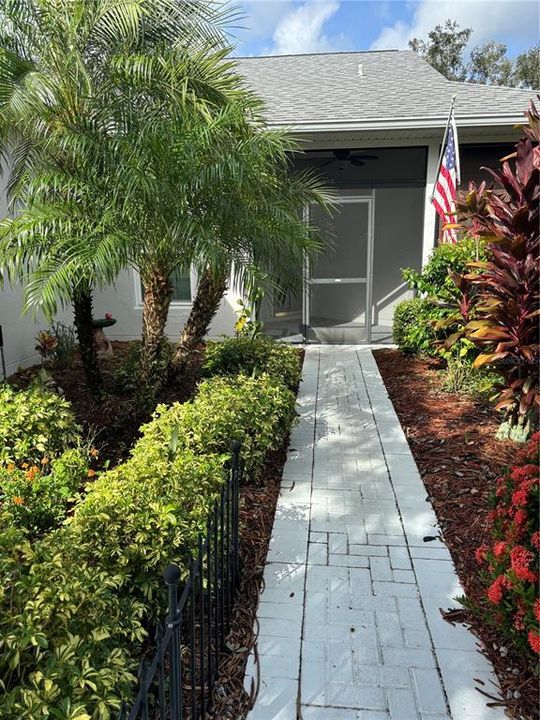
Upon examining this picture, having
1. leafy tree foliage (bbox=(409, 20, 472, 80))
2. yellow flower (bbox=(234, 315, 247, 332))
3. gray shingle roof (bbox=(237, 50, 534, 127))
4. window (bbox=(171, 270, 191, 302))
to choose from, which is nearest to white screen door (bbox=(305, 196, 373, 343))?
yellow flower (bbox=(234, 315, 247, 332))

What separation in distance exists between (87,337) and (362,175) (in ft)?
19.0

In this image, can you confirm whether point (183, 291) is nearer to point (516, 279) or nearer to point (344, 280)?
point (344, 280)

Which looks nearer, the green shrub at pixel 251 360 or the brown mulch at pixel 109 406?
the brown mulch at pixel 109 406

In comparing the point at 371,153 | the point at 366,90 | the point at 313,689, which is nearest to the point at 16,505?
the point at 313,689

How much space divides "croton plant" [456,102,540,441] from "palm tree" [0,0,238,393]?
273 cm

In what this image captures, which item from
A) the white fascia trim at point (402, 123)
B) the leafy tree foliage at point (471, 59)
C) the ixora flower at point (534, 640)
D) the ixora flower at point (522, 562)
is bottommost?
the ixora flower at point (534, 640)

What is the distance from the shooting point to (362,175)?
8.93 m

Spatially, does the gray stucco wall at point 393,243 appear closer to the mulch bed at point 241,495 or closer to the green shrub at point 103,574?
the mulch bed at point 241,495

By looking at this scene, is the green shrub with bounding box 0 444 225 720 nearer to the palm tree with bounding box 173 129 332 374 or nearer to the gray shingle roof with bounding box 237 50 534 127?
the palm tree with bounding box 173 129 332 374

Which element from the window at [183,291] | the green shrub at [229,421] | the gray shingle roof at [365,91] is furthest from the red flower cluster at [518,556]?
the window at [183,291]

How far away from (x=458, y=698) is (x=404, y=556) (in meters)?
1.03

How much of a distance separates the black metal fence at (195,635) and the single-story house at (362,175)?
5.42m

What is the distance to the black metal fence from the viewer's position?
5.42 feet

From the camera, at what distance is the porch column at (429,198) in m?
8.58
